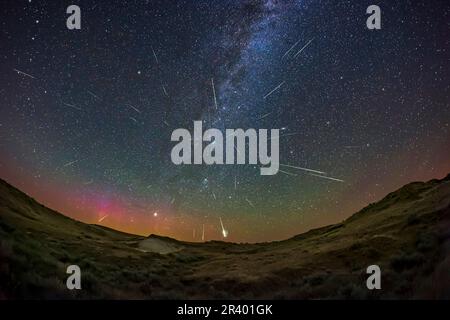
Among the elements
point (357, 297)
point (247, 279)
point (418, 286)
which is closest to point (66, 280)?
point (247, 279)

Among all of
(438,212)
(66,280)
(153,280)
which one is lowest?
(153,280)

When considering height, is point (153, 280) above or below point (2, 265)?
below

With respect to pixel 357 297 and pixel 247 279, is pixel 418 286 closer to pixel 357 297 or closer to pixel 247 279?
pixel 357 297

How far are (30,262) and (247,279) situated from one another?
920 centimetres

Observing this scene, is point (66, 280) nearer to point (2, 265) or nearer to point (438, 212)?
point (2, 265)

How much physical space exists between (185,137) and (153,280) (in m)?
8.00

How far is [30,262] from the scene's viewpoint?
35.6 ft
